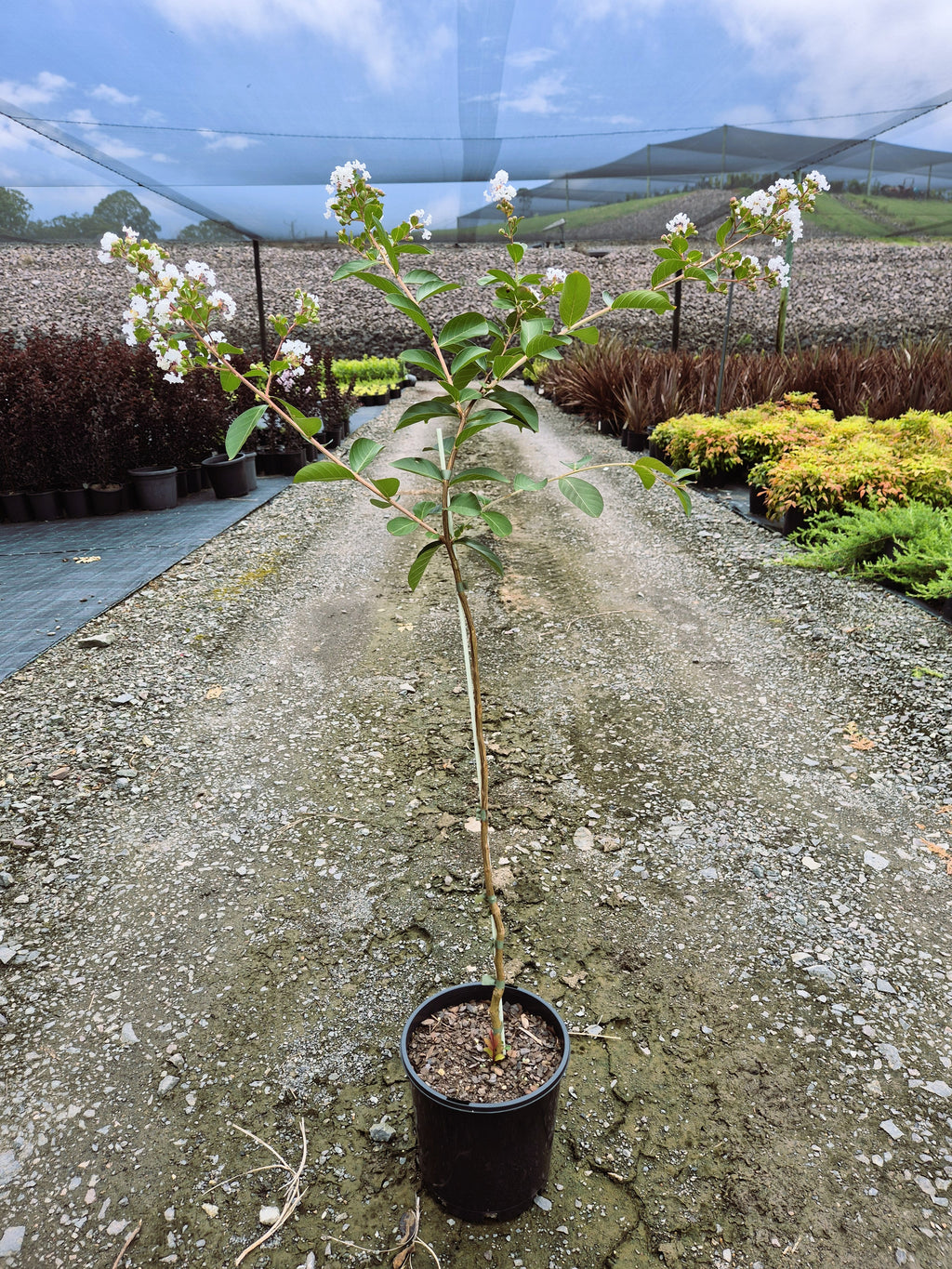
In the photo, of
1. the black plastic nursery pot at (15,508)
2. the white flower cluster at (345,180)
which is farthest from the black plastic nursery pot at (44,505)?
the white flower cluster at (345,180)

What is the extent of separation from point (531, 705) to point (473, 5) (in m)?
5.30

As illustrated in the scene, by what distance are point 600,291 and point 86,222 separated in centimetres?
1177

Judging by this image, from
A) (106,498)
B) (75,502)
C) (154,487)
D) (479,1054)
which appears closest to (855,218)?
(154,487)

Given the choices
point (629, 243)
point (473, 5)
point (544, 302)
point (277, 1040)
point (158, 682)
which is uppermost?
point (629, 243)

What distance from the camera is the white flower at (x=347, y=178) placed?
109 centimetres

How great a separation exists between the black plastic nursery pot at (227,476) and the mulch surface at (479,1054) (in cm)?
515

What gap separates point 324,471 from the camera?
986 mm

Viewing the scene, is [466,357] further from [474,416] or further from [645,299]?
[645,299]

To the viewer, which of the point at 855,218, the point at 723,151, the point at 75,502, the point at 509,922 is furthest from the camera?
the point at 855,218

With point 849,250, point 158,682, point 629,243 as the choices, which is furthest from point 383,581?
point 849,250

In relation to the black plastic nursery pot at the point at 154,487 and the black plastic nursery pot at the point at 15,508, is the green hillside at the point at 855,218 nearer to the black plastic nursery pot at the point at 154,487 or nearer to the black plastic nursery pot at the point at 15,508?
the black plastic nursery pot at the point at 154,487

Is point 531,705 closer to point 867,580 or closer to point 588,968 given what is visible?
point 588,968

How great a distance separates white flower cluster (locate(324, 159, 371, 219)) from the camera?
3.57 feet

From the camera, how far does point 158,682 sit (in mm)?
3059
